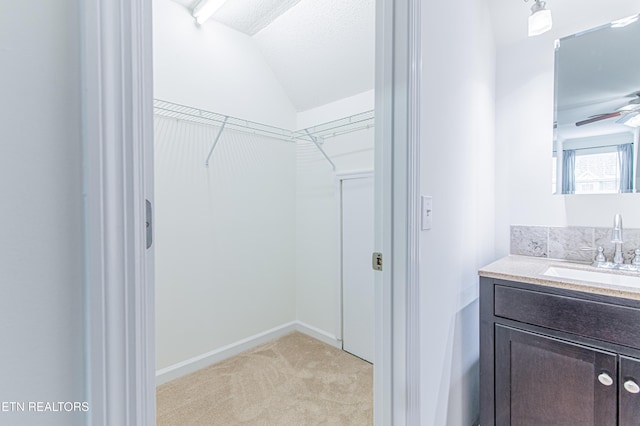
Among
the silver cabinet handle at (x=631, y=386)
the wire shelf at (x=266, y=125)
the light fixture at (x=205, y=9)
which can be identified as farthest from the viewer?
the wire shelf at (x=266, y=125)

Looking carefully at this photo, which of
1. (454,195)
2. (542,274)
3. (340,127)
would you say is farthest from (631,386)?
(340,127)

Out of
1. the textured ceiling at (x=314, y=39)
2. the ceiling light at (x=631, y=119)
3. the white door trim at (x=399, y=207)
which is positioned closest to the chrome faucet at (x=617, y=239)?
the ceiling light at (x=631, y=119)

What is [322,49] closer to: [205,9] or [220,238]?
[205,9]

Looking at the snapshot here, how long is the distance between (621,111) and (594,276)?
84 cm

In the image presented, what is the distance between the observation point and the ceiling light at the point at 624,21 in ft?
4.64

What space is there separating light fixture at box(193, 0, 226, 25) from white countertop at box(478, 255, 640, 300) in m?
2.29

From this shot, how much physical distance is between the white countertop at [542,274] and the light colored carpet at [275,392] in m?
1.14

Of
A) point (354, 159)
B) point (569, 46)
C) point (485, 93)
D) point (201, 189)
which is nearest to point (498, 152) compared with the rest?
point (485, 93)

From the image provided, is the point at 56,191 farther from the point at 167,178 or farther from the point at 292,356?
the point at 292,356

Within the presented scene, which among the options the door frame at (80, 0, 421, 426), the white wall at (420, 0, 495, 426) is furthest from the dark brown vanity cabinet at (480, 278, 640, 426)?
the door frame at (80, 0, 421, 426)

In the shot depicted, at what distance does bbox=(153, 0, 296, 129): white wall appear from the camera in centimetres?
204

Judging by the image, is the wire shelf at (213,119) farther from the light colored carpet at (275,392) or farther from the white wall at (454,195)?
the light colored carpet at (275,392)

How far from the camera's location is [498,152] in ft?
6.02

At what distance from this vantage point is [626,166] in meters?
1.45
